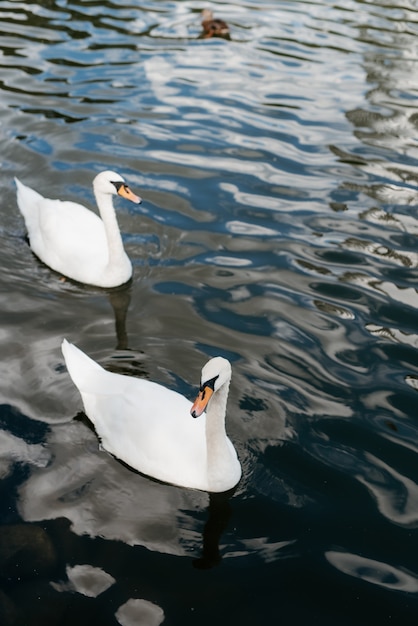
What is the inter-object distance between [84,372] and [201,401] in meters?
1.53

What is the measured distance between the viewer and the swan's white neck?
5770 millimetres

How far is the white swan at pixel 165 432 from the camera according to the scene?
19.2 ft

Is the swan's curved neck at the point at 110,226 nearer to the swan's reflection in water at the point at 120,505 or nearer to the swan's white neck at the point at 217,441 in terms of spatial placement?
the swan's reflection in water at the point at 120,505

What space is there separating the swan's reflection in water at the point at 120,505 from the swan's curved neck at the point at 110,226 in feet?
9.32

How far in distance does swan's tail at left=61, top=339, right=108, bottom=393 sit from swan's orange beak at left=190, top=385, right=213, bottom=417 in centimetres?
125

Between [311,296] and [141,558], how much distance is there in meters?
3.99

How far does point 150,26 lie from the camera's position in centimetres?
1878

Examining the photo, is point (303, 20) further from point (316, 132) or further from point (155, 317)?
point (155, 317)

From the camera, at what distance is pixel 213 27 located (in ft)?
58.2

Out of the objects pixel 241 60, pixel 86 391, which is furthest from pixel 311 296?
pixel 241 60

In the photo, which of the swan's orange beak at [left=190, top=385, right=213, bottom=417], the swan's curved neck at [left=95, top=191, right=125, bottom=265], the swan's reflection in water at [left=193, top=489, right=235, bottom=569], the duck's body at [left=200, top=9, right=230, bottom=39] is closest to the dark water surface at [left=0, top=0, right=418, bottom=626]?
the swan's reflection in water at [left=193, top=489, right=235, bottom=569]

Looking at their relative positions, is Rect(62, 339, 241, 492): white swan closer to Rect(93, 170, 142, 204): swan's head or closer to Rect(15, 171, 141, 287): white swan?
Rect(15, 171, 141, 287): white swan

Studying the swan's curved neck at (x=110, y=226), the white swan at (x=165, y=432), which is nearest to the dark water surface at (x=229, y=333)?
the white swan at (x=165, y=432)

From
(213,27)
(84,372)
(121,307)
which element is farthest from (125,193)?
(213,27)
